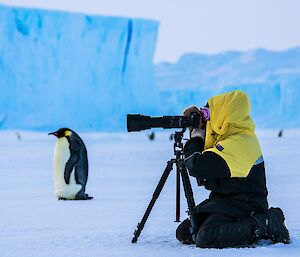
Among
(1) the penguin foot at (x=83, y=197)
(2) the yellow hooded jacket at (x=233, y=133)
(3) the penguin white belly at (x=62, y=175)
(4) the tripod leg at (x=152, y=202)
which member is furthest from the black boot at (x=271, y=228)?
(3) the penguin white belly at (x=62, y=175)

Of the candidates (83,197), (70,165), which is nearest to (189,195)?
(83,197)

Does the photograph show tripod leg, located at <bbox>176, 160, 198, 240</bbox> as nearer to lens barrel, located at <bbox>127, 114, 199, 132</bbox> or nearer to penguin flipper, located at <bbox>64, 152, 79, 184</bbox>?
lens barrel, located at <bbox>127, 114, 199, 132</bbox>

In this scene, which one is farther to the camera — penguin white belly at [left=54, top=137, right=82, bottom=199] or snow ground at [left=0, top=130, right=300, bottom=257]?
penguin white belly at [left=54, top=137, right=82, bottom=199]

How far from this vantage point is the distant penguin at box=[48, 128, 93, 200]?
5.30m

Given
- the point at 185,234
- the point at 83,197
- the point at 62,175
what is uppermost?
the point at 185,234

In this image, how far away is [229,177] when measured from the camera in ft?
8.78

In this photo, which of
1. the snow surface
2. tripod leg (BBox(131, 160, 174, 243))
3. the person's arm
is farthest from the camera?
the snow surface

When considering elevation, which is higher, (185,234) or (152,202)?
(152,202)

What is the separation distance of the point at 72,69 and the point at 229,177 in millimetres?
21992

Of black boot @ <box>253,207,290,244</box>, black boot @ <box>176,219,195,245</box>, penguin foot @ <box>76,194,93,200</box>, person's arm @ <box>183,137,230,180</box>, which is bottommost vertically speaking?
penguin foot @ <box>76,194,93,200</box>

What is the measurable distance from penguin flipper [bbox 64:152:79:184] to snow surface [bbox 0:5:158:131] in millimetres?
17697

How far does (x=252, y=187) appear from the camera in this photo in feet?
8.95

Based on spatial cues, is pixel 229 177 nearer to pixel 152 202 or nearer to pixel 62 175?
pixel 152 202

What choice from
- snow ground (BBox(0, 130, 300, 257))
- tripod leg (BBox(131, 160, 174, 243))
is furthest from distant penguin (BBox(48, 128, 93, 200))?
tripod leg (BBox(131, 160, 174, 243))
